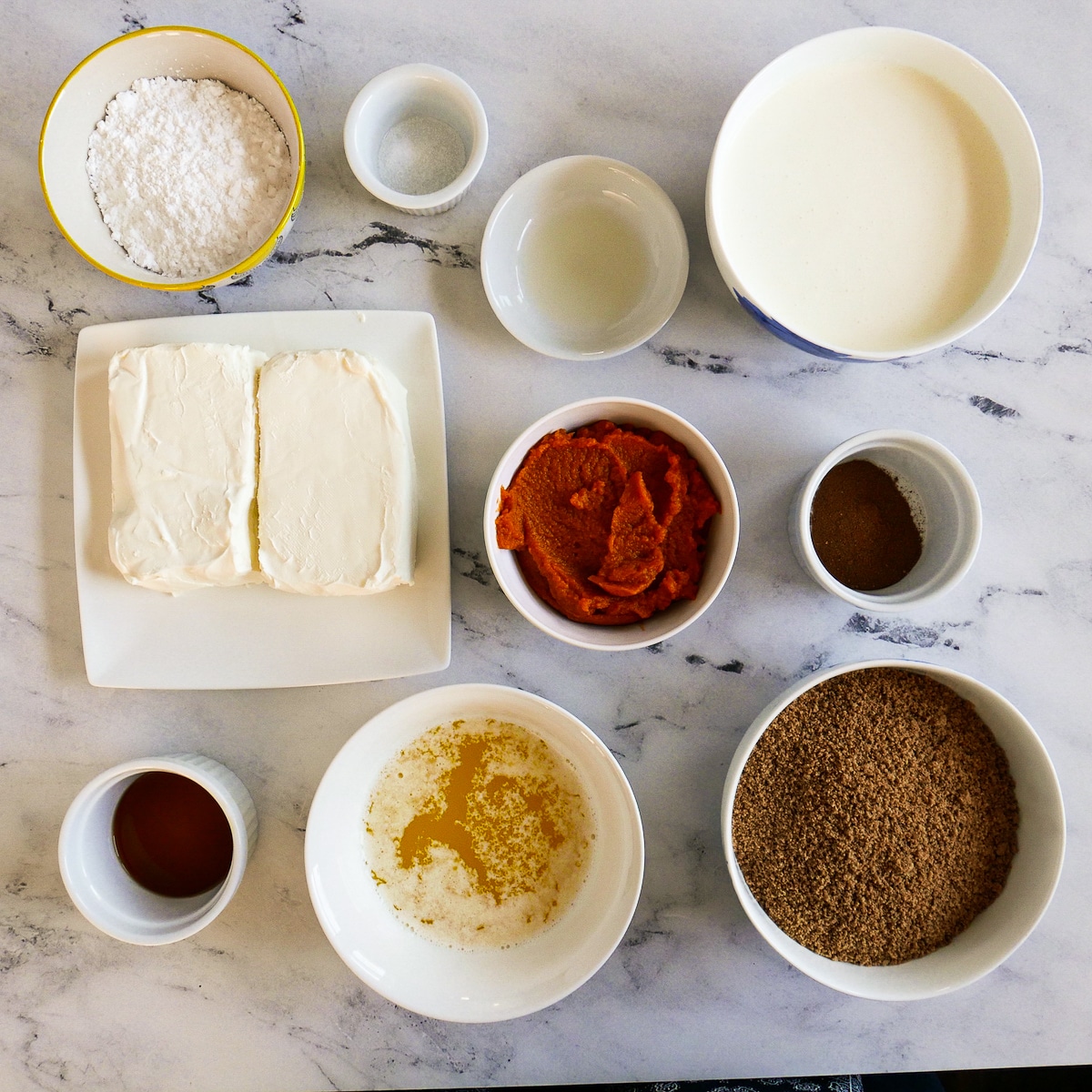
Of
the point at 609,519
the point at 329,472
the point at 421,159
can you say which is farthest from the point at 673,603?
the point at 421,159

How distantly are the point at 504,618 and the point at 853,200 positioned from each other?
0.78 meters

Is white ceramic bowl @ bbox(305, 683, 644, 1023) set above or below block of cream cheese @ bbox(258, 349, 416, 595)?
below

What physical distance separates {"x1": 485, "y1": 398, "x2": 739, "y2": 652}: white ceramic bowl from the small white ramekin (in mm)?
512

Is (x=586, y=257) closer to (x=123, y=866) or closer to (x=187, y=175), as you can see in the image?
(x=187, y=175)

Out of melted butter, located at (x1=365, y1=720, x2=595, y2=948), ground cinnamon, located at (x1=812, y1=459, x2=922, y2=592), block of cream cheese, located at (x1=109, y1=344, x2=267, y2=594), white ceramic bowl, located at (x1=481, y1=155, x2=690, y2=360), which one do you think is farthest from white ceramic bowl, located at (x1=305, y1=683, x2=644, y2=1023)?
white ceramic bowl, located at (x1=481, y1=155, x2=690, y2=360)

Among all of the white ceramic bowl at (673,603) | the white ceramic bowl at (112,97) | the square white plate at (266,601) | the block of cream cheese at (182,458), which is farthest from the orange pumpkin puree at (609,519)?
the white ceramic bowl at (112,97)

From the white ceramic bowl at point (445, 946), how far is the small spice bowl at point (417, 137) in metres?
0.70

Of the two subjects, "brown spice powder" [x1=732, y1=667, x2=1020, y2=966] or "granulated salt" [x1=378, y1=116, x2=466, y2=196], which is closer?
"brown spice powder" [x1=732, y1=667, x2=1020, y2=966]

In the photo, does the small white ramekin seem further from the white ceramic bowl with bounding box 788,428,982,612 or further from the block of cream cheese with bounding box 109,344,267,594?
the white ceramic bowl with bounding box 788,428,982,612

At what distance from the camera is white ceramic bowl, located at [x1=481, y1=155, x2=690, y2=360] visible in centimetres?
110

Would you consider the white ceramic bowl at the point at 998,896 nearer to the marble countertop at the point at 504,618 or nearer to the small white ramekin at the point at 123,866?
the marble countertop at the point at 504,618

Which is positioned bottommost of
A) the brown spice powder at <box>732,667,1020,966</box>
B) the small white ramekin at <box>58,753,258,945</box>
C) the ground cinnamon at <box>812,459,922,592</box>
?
the small white ramekin at <box>58,753,258,945</box>

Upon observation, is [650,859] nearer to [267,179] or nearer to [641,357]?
[641,357]

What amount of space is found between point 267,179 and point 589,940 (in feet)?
3.82
